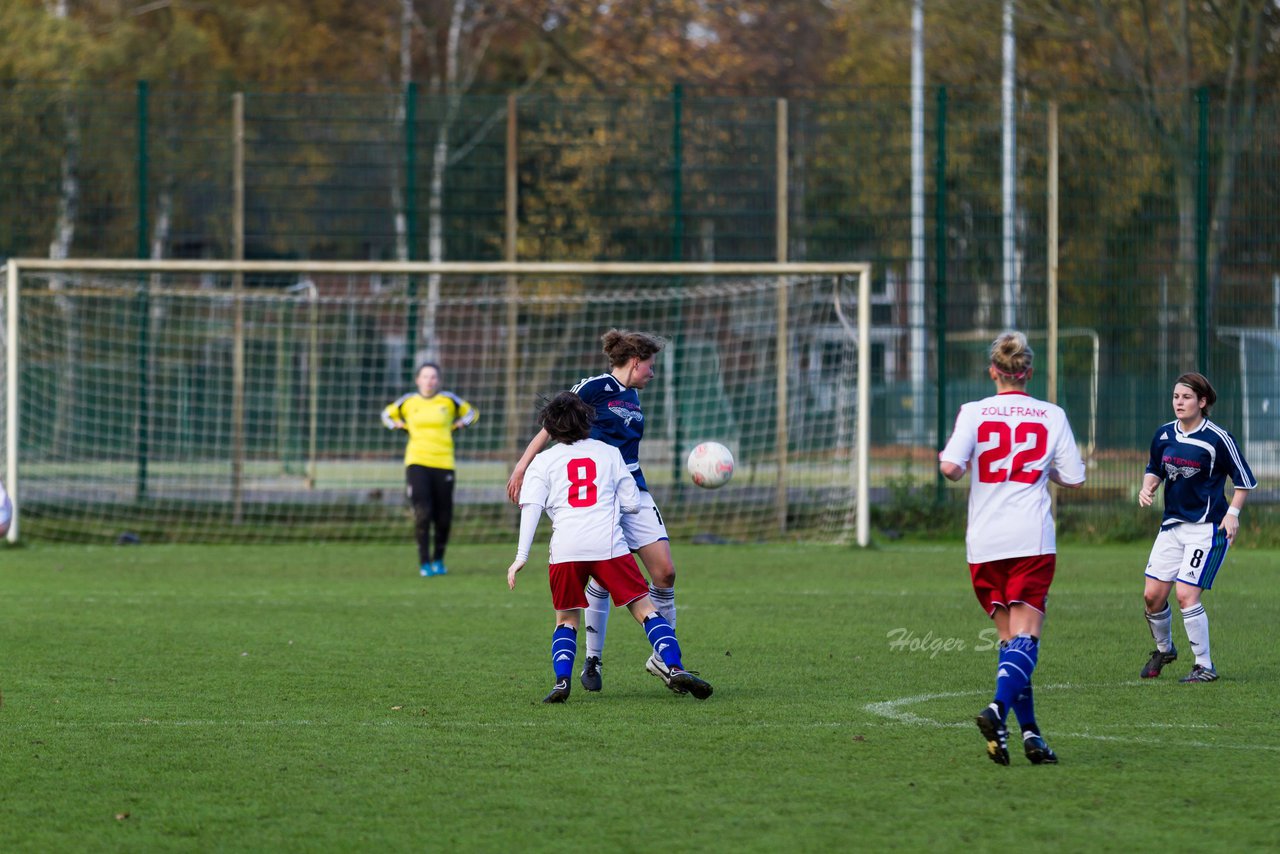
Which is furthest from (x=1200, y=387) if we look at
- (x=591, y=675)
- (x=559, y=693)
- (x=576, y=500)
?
(x=559, y=693)

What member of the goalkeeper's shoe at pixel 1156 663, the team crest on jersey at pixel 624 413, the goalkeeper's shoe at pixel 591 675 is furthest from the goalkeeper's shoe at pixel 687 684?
the goalkeeper's shoe at pixel 1156 663

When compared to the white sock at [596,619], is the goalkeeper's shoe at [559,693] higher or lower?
lower

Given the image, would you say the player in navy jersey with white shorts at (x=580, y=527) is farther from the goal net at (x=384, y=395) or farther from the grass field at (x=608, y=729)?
the goal net at (x=384, y=395)

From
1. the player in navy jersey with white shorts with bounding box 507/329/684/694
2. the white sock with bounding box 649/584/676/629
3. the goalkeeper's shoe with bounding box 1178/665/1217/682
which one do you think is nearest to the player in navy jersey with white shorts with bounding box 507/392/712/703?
the player in navy jersey with white shorts with bounding box 507/329/684/694

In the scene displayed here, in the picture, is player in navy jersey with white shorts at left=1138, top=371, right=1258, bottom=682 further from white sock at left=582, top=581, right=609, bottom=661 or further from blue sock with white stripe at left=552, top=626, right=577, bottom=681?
blue sock with white stripe at left=552, top=626, right=577, bottom=681

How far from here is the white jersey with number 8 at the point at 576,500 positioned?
8102 millimetres

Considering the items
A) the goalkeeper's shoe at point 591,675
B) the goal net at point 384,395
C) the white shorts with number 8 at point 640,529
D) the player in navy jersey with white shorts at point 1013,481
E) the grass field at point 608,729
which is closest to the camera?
the grass field at point 608,729

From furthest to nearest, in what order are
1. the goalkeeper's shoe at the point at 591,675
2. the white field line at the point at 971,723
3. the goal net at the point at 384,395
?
the goal net at the point at 384,395
the goalkeeper's shoe at the point at 591,675
the white field line at the point at 971,723

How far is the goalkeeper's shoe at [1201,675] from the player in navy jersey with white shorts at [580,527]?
8.90 ft

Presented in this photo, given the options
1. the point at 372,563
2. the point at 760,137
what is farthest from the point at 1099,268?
the point at 372,563

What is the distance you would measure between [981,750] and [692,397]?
1280 cm

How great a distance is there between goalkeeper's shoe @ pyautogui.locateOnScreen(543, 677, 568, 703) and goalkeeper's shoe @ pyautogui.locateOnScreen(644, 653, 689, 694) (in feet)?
1.61

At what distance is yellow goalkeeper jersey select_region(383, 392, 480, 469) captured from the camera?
1494 cm

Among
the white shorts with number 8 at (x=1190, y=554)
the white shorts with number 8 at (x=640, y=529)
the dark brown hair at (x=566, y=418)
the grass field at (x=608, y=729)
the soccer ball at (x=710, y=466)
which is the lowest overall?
the grass field at (x=608, y=729)
